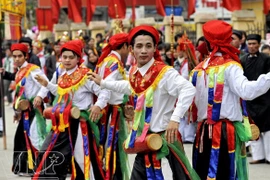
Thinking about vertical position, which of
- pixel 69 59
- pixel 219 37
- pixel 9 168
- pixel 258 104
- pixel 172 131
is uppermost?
pixel 219 37

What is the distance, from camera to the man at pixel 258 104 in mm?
10602

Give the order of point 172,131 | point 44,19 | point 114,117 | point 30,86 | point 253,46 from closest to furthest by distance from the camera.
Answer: point 172,131, point 114,117, point 30,86, point 253,46, point 44,19

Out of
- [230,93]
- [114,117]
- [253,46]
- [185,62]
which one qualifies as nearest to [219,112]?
[230,93]

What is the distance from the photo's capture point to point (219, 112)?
680cm

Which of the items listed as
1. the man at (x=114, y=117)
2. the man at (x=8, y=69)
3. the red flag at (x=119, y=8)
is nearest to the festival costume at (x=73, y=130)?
the man at (x=114, y=117)

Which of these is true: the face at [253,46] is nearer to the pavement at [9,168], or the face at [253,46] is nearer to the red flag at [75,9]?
the pavement at [9,168]

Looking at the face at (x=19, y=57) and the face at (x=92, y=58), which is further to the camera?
the face at (x=92, y=58)

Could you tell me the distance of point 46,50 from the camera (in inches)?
892

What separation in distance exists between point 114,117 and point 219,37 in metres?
2.45

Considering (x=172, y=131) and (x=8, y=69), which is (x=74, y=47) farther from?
(x=8, y=69)

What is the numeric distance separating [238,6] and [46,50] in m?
6.85

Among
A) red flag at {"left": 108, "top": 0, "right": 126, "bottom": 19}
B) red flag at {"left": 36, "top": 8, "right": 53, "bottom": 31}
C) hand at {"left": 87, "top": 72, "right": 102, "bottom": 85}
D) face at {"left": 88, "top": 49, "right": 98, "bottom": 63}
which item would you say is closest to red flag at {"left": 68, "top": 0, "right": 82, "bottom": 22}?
red flag at {"left": 108, "top": 0, "right": 126, "bottom": 19}

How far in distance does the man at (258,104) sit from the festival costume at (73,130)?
9.87 feet

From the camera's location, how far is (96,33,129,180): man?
8.80 metres
